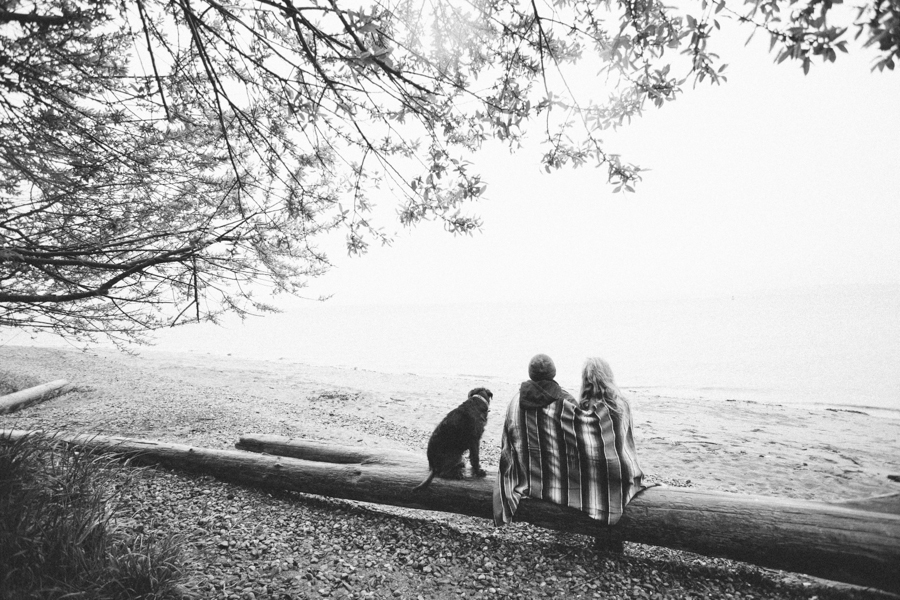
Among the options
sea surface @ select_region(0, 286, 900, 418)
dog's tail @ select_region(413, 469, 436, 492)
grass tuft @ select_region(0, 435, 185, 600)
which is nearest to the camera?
grass tuft @ select_region(0, 435, 185, 600)

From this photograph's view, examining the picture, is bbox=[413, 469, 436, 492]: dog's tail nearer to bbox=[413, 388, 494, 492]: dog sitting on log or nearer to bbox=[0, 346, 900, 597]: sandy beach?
bbox=[413, 388, 494, 492]: dog sitting on log

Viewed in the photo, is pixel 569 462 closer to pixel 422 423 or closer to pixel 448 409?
pixel 422 423

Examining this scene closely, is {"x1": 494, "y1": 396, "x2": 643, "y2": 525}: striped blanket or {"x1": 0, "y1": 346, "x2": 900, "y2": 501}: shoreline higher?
{"x1": 494, "y1": 396, "x2": 643, "y2": 525}: striped blanket

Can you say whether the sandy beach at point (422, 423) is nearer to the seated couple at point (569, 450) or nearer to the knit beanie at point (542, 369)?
the seated couple at point (569, 450)

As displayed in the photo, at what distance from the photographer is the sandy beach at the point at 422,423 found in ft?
18.5

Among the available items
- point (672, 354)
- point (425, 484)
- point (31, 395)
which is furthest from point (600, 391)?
point (672, 354)

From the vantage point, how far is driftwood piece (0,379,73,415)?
734 cm

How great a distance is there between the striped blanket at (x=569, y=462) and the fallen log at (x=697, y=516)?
127mm

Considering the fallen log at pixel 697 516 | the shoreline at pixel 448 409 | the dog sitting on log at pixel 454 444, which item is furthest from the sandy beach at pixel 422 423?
the dog sitting on log at pixel 454 444

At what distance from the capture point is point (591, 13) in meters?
2.44

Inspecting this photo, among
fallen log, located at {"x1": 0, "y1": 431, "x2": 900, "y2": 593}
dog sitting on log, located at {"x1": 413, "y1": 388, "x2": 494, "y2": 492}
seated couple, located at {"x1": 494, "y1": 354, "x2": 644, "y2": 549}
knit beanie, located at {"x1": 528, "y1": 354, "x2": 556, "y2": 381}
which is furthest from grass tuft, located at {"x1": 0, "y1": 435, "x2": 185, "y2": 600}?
knit beanie, located at {"x1": 528, "y1": 354, "x2": 556, "y2": 381}

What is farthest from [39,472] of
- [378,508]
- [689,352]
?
[689,352]

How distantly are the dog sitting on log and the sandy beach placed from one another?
87.9 inches

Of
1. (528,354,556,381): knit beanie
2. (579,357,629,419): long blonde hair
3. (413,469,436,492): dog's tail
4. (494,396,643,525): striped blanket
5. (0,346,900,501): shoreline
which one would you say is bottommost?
(0,346,900,501): shoreline
